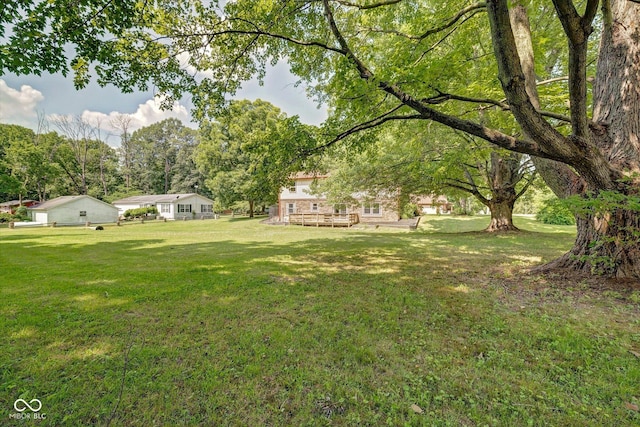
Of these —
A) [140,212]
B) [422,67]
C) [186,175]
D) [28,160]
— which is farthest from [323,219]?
[28,160]

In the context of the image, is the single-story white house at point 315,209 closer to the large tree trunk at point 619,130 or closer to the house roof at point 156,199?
the large tree trunk at point 619,130

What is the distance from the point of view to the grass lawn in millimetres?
1962

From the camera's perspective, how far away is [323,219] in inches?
880

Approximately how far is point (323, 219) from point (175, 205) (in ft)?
75.5

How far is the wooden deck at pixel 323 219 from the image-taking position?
2169cm

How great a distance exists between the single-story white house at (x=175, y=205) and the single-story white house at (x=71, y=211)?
4423 millimetres

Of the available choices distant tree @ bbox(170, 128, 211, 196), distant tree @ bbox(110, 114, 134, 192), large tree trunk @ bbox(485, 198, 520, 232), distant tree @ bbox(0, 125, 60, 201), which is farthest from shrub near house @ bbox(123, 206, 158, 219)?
large tree trunk @ bbox(485, 198, 520, 232)

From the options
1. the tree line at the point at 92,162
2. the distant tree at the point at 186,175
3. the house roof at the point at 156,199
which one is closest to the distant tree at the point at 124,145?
the tree line at the point at 92,162

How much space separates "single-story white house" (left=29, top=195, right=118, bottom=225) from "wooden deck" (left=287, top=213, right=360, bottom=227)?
23755mm

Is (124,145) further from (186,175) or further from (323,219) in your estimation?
(323,219)

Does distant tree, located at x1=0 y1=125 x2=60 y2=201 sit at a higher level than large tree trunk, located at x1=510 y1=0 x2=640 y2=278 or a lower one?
higher

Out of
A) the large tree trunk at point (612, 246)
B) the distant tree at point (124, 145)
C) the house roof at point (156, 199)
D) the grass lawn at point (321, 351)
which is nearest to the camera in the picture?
the grass lawn at point (321, 351)

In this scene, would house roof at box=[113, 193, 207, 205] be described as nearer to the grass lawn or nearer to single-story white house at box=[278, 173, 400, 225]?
single-story white house at box=[278, 173, 400, 225]

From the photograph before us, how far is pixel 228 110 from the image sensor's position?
21.7 feet
